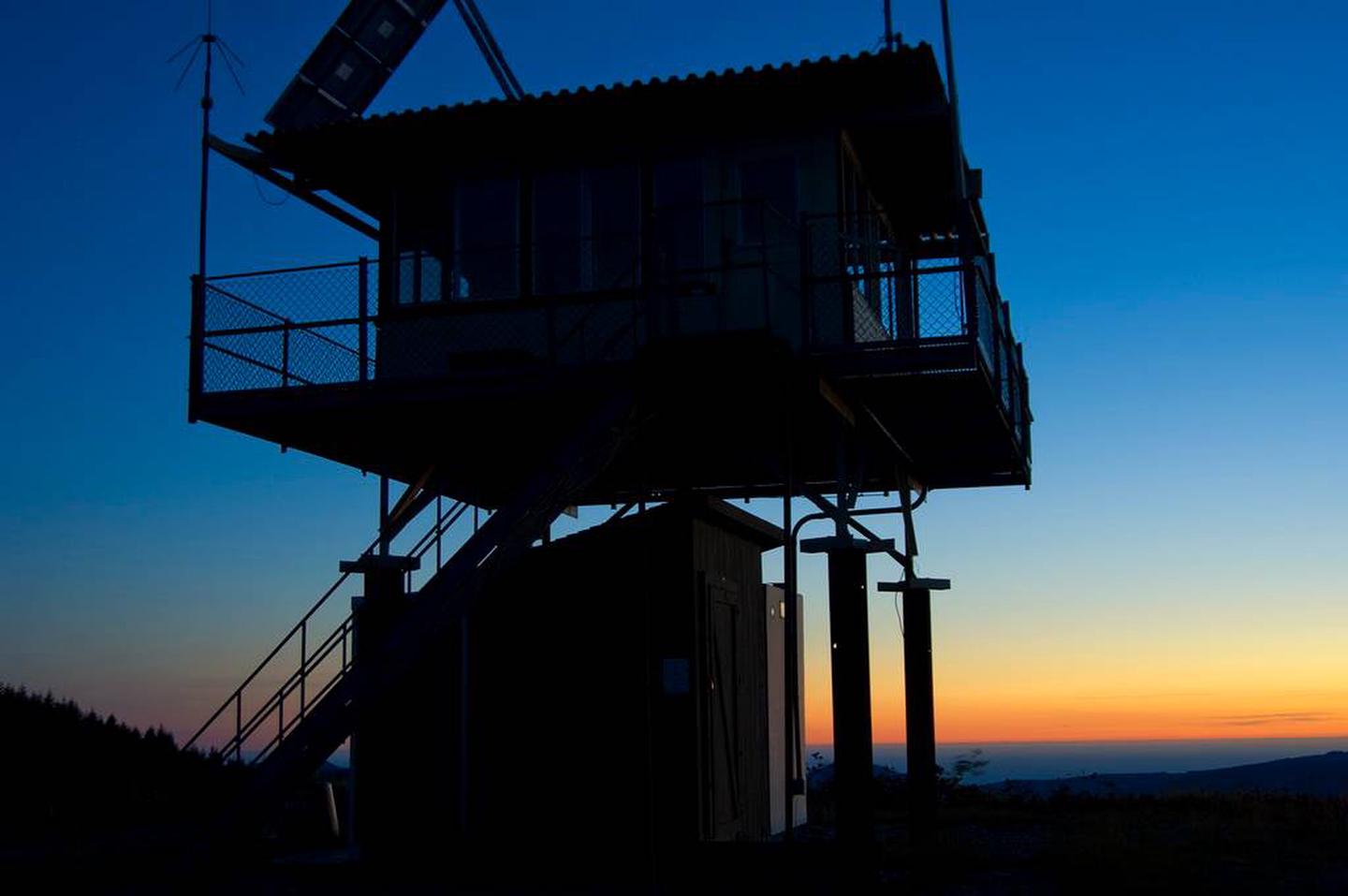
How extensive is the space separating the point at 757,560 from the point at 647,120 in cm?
618

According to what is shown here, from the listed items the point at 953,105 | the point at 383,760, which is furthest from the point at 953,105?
the point at 383,760

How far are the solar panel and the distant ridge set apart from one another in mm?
14989

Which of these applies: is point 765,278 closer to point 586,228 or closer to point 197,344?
point 586,228

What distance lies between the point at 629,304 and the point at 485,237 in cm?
228

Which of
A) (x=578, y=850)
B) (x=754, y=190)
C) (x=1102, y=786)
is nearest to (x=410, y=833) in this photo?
(x=578, y=850)

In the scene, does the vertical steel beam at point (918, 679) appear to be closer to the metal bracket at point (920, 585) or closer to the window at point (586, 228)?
the metal bracket at point (920, 585)

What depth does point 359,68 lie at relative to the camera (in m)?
20.7

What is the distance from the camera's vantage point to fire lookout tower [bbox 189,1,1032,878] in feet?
52.4

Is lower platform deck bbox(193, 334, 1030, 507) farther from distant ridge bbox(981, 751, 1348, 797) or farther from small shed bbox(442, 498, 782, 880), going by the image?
distant ridge bbox(981, 751, 1348, 797)

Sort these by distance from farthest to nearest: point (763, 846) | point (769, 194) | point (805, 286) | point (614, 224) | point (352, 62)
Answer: point (352, 62), point (614, 224), point (769, 194), point (805, 286), point (763, 846)

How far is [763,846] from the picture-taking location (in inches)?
607

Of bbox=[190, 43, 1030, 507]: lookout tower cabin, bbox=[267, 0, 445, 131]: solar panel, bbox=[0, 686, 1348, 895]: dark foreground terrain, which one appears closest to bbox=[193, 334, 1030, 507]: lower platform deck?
bbox=[190, 43, 1030, 507]: lookout tower cabin

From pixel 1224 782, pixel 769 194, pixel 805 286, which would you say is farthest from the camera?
pixel 1224 782

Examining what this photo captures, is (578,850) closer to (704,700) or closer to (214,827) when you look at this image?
(704,700)
